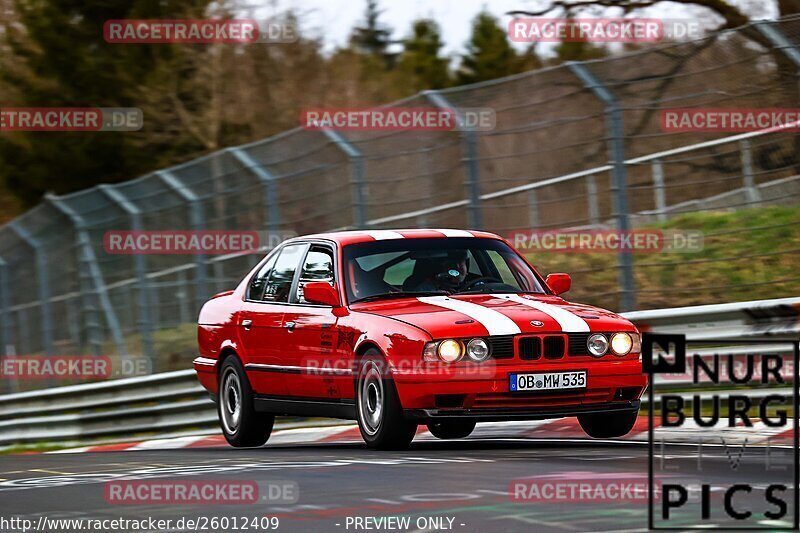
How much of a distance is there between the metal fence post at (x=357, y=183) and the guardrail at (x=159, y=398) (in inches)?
89.1

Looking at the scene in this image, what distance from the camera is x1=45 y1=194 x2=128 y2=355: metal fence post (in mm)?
19609

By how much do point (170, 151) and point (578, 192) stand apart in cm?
2430

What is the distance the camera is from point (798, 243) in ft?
41.0

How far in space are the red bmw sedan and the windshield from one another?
0.03 feet

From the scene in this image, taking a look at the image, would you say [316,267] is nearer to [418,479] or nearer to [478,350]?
[478,350]

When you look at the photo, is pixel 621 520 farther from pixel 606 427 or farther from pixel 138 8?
pixel 138 8

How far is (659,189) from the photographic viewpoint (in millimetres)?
12930

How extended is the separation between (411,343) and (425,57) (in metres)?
70.9

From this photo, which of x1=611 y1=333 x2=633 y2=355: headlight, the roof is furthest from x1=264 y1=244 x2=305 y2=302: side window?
x1=611 y1=333 x2=633 y2=355: headlight

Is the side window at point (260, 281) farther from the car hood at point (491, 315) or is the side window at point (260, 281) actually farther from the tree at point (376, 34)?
the tree at point (376, 34)

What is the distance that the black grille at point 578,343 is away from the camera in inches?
389

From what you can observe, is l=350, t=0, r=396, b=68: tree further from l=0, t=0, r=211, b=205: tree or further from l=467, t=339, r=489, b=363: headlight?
l=467, t=339, r=489, b=363: headlight

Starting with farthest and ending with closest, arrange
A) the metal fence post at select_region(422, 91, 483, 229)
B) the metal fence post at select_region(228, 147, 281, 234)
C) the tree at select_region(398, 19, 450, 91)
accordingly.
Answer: the tree at select_region(398, 19, 450, 91) < the metal fence post at select_region(228, 147, 281, 234) < the metal fence post at select_region(422, 91, 483, 229)

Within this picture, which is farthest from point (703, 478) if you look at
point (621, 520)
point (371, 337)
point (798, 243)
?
point (798, 243)
